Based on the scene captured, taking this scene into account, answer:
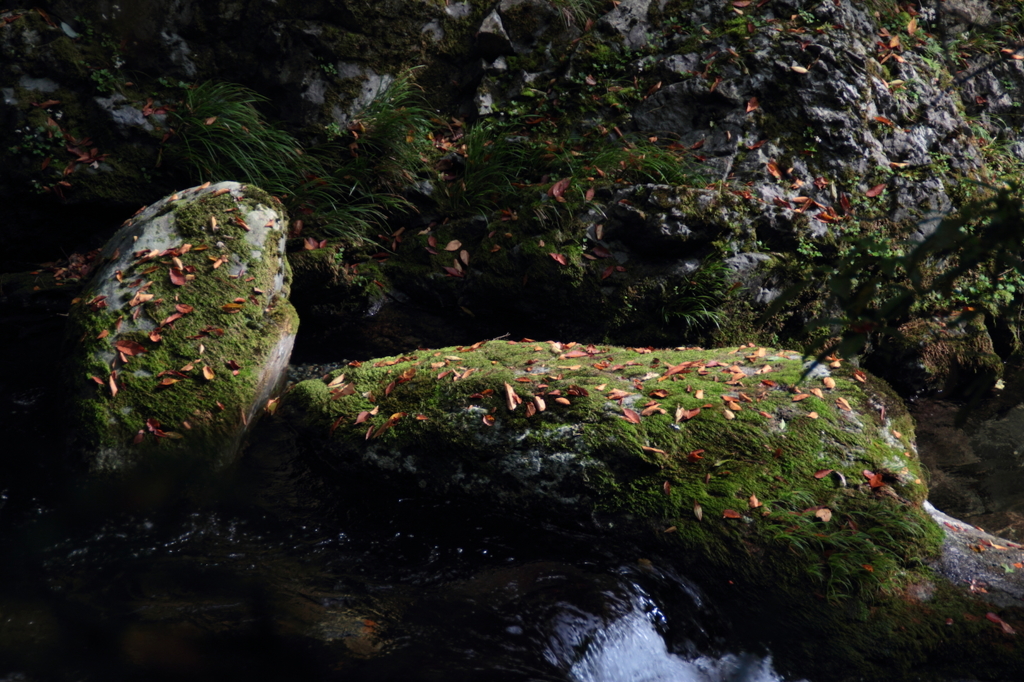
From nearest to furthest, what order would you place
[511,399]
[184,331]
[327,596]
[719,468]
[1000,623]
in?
[1000,623]
[327,596]
[719,468]
[511,399]
[184,331]

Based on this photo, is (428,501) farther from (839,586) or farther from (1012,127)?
(1012,127)

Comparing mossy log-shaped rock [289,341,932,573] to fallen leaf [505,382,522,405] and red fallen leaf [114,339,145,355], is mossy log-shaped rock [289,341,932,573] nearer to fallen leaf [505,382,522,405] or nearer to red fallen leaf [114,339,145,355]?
fallen leaf [505,382,522,405]

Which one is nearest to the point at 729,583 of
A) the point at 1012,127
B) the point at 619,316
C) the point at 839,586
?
the point at 839,586

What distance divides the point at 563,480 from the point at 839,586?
127 centimetres

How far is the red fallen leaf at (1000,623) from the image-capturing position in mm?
2535

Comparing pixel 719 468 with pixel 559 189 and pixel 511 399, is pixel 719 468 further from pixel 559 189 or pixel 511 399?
pixel 559 189

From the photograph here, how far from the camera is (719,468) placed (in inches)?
120

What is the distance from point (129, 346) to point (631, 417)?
296cm

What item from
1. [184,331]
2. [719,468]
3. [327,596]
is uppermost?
[719,468]

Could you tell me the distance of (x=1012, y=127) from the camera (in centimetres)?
680

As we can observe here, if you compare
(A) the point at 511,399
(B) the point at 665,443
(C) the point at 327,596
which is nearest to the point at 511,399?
(A) the point at 511,399

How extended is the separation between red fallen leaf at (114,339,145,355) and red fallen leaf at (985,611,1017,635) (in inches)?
175

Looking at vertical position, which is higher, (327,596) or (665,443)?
(665,443)

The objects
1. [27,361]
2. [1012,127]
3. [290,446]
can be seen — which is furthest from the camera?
[1012,127]
